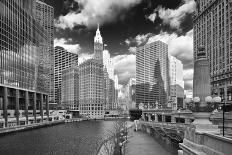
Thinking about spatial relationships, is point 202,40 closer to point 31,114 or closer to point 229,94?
point 229,94

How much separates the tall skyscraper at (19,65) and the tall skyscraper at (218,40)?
274 ft

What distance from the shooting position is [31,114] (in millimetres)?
125750

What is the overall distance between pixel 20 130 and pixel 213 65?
326 ft

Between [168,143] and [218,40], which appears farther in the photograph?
[218,40]

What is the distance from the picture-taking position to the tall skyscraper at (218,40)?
320ft

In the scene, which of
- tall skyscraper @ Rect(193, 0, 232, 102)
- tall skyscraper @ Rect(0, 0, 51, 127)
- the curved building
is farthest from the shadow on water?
tall skyscraper @ Rect(0, 0, 51, 127)

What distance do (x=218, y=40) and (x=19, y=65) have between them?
101m

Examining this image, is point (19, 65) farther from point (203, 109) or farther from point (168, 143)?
point (203, 109)

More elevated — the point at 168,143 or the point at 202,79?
the point at 202,79

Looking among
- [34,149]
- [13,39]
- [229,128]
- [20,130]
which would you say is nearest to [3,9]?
[13,39]

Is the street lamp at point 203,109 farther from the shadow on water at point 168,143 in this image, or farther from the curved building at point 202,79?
the shadow on water at point 168,143

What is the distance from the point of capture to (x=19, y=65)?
110 m

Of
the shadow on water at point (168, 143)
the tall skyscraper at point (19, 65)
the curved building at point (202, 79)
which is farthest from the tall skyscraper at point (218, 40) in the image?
the tall skyscraper at point (19, 65)

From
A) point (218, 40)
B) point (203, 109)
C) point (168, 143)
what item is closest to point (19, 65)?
point (168, 143)
